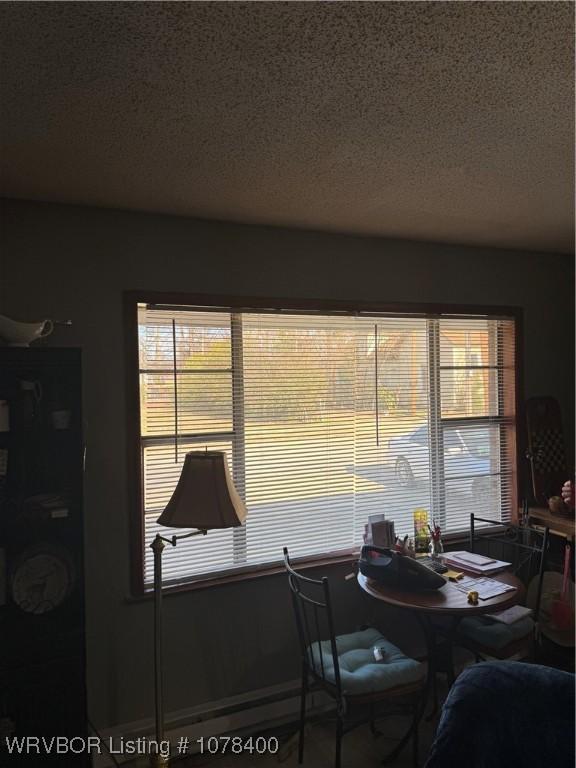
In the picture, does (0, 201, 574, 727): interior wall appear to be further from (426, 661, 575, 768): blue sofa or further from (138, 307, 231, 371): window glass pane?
(426, 661, 575, 768): blue sofa

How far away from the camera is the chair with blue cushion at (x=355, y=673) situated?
2.44 meters

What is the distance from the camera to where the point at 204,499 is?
2191 mm

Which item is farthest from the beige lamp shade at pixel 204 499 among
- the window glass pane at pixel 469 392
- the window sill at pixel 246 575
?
the window glass pane at pixel 469 392

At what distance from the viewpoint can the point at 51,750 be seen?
2.26 m

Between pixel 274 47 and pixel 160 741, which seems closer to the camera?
pixel 274 47

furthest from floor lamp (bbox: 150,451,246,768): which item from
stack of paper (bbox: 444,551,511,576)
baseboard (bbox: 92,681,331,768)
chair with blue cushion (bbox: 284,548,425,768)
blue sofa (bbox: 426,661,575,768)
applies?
stack of paper (bbox: 444,551,511,576)

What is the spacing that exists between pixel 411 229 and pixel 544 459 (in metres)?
1.77

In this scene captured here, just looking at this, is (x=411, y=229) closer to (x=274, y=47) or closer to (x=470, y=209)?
(x=470, y=209)

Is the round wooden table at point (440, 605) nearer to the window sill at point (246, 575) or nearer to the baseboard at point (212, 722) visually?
the window sill at point (246, 575)

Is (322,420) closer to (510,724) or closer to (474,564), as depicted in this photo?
(474,564)

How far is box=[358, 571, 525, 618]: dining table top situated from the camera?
8.10ft

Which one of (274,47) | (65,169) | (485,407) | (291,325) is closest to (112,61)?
(274,47)

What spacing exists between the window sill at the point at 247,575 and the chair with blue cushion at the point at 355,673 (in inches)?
7.8

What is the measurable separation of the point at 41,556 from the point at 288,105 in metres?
1.94
